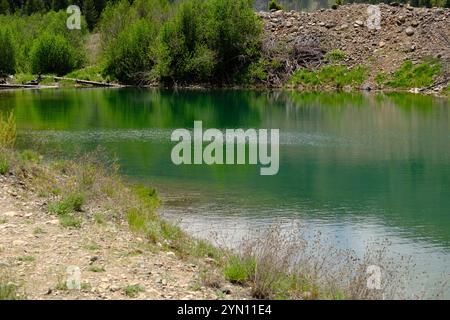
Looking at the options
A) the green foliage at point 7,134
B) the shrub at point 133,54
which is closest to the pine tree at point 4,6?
the shrub at point 133,54

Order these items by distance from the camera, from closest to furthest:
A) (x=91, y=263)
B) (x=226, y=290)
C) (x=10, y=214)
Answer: (x=226, y=290) < (x=91, y=263) < (x=10, y=214)

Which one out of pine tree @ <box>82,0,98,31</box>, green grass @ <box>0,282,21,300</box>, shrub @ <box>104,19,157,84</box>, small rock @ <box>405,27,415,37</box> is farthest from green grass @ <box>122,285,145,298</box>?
pine tree @ <box>82,0,98,31</box>

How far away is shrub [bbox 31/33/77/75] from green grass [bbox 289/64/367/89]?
28.7 m

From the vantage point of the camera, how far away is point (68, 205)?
1346 cm

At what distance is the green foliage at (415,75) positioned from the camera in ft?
183

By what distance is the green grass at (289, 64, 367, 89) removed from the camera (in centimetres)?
6006

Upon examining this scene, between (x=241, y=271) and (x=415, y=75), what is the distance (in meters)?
50.5

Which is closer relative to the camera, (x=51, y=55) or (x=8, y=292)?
(x=8, y=292)

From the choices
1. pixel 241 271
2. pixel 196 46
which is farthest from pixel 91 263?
pixel 196 46

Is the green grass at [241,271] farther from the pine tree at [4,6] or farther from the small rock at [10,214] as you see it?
the pine tree at [4,6]

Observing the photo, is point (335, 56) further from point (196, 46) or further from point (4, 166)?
point (4, 166)

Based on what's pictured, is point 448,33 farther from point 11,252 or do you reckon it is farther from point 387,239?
point 11,252
